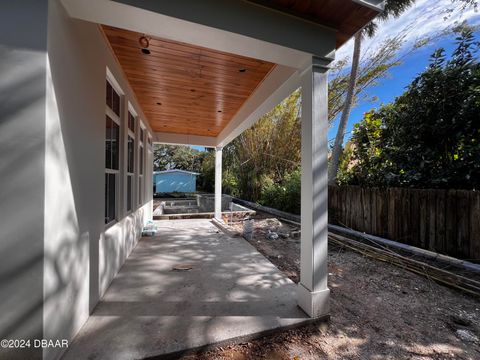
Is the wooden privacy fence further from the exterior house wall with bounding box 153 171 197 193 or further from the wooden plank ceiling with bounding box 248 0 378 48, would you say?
the exterior house wall with bounding box 153 171 197 193

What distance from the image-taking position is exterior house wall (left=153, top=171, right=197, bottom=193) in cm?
1788

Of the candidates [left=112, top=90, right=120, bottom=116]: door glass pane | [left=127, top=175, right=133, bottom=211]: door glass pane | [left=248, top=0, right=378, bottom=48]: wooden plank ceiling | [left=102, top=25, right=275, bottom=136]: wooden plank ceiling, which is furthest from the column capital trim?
[left=127, top=175, right=133, bottom=211]: door glass pane

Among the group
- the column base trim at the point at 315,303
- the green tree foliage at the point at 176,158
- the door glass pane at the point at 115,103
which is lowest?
the column base trim at the point at 315,303

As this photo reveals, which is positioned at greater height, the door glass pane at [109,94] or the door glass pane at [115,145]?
the door glass pane at [109,94]

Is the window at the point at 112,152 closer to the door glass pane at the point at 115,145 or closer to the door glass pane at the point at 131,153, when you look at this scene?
the door glass pane at the point at 115,145

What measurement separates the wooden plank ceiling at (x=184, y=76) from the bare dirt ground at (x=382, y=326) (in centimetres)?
289

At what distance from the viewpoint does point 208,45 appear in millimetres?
1927

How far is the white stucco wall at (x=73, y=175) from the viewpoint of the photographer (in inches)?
54.9

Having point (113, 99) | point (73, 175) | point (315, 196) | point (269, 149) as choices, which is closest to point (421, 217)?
point (315, 196)

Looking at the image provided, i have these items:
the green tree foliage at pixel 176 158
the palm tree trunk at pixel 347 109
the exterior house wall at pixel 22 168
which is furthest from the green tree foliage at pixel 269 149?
the green tree foliage at pixel 176 158

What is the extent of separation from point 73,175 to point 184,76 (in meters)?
2.05

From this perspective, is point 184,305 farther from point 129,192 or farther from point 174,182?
point 174,182

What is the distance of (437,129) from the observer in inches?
154

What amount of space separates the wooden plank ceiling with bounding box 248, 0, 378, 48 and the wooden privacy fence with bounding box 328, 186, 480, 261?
3123 mm
